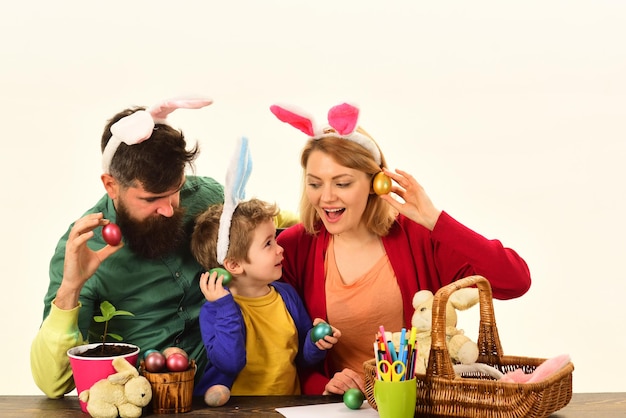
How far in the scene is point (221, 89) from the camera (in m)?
4.11

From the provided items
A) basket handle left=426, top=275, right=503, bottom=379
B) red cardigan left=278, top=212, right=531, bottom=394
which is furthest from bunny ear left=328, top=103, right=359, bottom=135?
basket handle left=426, top=275, right=503, bottom=379

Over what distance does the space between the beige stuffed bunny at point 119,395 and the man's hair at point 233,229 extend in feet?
1.71

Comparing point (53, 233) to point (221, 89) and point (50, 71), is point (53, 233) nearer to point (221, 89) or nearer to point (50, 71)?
point (50, 71)

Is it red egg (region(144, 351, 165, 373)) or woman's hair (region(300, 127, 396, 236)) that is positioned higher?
woman's hair (region(300, 127, 396, 236))

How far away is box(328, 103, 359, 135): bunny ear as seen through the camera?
2.43 m

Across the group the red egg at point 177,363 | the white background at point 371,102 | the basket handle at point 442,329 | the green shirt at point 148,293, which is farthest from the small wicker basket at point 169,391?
the white background at point 371,102

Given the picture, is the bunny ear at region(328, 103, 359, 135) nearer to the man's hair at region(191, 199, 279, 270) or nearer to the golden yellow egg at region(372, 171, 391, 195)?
the golden yellow egg at region(372, 171, 391, 195)

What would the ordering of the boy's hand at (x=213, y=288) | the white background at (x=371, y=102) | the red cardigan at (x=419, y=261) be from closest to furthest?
the boy's hand at (x=213, y=288) → the red cardigan at (x=419, y=261) → the white background at (x=371, y=102)

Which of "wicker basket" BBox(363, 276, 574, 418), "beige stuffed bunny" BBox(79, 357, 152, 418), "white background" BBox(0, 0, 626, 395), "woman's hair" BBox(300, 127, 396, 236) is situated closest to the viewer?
"wicker basket" BBox(363, 276, 574, 418)


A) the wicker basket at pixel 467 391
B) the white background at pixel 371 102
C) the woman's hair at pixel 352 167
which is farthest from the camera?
the white background at pixel 371 102

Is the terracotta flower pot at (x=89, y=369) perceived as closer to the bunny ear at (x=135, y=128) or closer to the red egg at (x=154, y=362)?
the red egg at (x=154, y=362)

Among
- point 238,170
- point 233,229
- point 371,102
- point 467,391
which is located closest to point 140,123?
point 238,170

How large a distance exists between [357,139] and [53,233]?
219 centimetres

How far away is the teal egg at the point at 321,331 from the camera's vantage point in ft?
7.75
